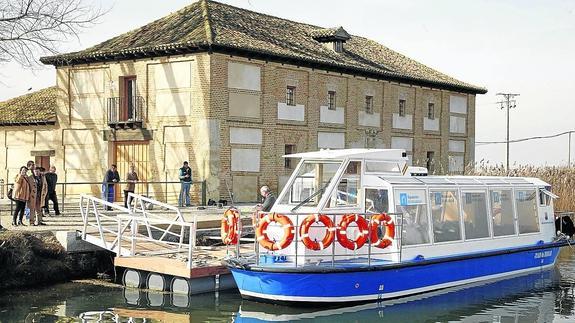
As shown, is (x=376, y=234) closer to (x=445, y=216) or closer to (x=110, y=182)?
(x=445, y=216)

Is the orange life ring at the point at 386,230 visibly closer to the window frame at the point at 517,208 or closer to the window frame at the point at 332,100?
the window frame at the point at 517,208

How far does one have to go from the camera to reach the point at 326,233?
14.9 metres

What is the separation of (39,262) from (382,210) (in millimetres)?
7562

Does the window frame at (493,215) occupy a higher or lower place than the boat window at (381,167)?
lower

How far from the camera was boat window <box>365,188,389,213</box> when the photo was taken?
16.3m

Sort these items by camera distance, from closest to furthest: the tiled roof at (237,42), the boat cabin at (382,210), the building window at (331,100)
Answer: the boat cabin at (382,210), the tiled roof at (237,42), the building window at (331,100)

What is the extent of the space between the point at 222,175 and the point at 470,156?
1967 centimetres

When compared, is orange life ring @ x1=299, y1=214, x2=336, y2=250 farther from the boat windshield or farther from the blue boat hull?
the boat windshield

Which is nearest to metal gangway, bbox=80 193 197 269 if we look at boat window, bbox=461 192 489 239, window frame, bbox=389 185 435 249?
window frame, bbox=389 185 435 249

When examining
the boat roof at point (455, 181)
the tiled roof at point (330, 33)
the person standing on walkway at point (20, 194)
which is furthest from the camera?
the tiled roof at point (330, 33)

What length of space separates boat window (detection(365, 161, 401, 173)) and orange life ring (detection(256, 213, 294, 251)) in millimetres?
2638

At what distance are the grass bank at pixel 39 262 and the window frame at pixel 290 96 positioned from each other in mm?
15004

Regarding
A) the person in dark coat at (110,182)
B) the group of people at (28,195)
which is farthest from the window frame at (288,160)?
the group of people at (28,195)

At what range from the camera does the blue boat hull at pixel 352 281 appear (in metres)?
14.6
